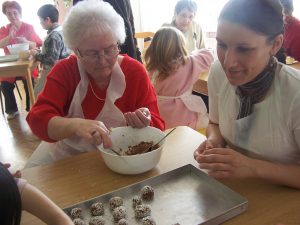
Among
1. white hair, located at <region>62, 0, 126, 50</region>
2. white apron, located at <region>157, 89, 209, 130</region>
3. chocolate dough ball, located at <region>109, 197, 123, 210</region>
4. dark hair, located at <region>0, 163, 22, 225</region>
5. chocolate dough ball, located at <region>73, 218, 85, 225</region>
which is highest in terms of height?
white hair, located at <region>62, 0, 126, 50</region>

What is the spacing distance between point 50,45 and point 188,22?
145 cm

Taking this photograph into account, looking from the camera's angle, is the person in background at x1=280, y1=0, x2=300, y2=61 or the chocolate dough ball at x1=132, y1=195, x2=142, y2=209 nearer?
the chocolate dough ball at x1=132, y1=195, x2=142, y2=209

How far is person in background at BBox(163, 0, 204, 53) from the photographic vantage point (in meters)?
3.25

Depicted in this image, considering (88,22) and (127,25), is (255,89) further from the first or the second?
(127,25)

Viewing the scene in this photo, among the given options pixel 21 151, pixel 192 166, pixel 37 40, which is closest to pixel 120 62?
pixel 192 166

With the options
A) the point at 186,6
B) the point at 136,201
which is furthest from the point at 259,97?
the point at 186,6

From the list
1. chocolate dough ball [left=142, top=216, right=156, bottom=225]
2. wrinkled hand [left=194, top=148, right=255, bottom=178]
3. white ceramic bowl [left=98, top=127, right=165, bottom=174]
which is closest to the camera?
chocolate dough ball [left=142, top=216, right=156, bottom=225]

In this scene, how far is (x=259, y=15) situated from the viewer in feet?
2.92

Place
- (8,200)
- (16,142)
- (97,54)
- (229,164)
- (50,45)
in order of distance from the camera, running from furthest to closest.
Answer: (16,142) < (50,45) < (97,54) < (229,164) < (8,200)

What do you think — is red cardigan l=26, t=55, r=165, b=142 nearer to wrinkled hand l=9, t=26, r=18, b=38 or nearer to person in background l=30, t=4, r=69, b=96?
person in background l=30, t=4, r=69, b=96

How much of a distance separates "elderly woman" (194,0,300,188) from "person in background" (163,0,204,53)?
6.90 feet

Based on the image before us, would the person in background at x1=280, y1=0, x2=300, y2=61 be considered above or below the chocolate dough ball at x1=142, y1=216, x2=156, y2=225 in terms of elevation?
above

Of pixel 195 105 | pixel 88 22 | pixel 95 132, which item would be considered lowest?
pixel 195 105

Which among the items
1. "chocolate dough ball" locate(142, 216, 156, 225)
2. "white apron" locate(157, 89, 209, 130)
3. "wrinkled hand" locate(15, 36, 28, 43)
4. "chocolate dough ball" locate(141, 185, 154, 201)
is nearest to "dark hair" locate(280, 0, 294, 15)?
"white apron" locate(157, 89, 209, 130)
